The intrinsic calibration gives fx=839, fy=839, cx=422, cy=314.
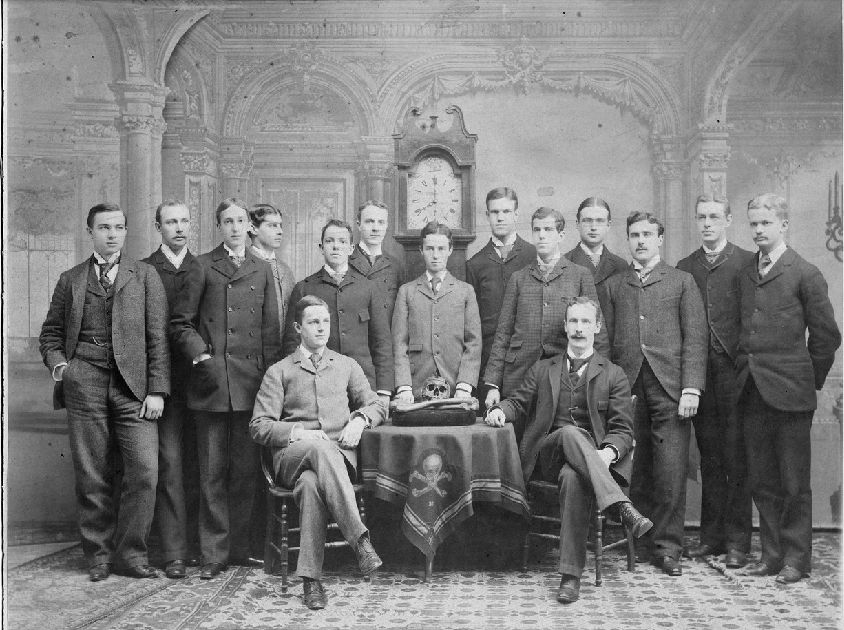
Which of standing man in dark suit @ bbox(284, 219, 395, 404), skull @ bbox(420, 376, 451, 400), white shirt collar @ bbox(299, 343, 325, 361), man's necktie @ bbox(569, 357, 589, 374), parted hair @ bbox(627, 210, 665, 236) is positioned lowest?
skull @ bbox(420, 376, 451, 400)

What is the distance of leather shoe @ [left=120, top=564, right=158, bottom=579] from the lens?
4012 mm

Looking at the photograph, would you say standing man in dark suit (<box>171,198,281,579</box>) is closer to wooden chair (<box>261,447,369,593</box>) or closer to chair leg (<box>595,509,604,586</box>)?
wooden chair (<box>261,447,369,593</box>)

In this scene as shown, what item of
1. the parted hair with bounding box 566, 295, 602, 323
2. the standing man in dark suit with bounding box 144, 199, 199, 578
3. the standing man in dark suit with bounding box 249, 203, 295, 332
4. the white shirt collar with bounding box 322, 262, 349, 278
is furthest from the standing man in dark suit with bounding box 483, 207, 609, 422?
the standing man in dark suit with bounding box 144, 199, 199, 578

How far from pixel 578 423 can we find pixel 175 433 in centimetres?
200

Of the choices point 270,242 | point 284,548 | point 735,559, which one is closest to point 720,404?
point 735,559

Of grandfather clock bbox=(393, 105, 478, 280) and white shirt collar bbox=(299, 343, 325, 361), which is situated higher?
grandfather clock bbox=(393, 105, 478, 280)

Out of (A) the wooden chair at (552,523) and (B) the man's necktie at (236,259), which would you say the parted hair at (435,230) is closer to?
(B) the man's necktie at (236,259)

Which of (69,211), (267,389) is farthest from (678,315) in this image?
(69,211)

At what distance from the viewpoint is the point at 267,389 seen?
3.95m

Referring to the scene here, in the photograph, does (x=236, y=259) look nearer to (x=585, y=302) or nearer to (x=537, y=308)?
(x=537, y=308)

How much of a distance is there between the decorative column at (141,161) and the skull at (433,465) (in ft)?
6.93

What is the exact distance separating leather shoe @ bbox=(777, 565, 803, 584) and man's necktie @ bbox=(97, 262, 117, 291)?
11.4ft

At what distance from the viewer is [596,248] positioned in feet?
14.9

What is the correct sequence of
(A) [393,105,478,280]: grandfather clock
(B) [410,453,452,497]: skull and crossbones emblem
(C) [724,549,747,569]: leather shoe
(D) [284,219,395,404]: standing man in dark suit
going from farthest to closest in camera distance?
(A) [393,105,478,280]: grandfather clock, (D) [284,219,395,404]: standing man in dark suit, (C) [724,549,747,569]: leather shoe, (B) [410,453,452,497]: skull and crossbones emblem
